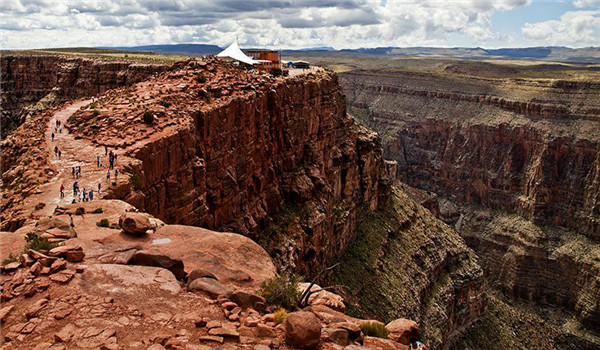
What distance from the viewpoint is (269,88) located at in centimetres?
5544

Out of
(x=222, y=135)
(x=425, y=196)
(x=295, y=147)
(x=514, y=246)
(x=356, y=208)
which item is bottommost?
(x=514, y=246)

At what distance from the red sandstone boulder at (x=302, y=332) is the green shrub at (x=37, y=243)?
889 centimetres

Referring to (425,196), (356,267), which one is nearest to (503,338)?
(356,267)

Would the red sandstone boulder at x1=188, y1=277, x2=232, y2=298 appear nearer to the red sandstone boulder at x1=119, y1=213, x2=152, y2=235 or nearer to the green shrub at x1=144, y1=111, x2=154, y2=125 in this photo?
the red sandstone boulder at x1=119, y1=213, x2=152, y2=235

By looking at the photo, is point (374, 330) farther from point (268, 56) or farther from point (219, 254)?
point (268, 56)

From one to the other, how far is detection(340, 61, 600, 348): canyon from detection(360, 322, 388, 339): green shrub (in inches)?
3713

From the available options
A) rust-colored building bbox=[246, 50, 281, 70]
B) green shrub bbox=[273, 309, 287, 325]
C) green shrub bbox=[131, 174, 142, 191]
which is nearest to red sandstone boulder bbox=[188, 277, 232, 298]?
green shrub bbox=[273, 309, 287, 325]

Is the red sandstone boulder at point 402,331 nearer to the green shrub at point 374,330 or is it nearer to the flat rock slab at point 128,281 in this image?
the green shrub at point 374,330

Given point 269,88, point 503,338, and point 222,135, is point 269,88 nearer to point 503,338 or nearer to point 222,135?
point 222,135

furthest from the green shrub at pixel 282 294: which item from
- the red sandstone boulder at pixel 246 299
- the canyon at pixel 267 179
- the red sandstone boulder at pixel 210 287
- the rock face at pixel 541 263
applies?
the rock face at pixel 541 263

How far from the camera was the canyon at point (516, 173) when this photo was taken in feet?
377

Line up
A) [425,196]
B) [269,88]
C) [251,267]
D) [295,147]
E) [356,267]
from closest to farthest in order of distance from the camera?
[251,267], [269,88], [295,147], [356,267], [425,196]

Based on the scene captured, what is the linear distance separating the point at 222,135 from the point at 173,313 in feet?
97.2

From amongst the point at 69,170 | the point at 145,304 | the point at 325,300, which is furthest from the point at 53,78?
the point at 145,304
